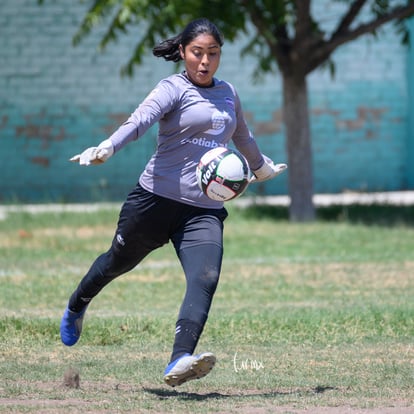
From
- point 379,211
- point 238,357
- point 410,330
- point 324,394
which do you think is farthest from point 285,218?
point 324,394

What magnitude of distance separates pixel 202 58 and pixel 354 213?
12.6 m

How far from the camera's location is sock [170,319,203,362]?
236 inches

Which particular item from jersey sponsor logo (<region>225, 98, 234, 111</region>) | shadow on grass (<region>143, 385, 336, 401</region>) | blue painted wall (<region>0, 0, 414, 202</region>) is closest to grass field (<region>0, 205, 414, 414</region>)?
shadow on grass (<region>143, 385, 336, 401</region>)

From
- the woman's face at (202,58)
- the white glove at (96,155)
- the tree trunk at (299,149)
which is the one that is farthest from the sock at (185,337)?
the tree trunk at (299,149)

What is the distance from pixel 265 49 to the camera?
73.3 feet

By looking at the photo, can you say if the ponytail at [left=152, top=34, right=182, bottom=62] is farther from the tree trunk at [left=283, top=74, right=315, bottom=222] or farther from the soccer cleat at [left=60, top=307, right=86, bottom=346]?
the tree trunk at [left=283, top=74, right=315, bottom=222]

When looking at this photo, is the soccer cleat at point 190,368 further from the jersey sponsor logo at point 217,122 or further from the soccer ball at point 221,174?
the jersey sponsor logo at point 217,122

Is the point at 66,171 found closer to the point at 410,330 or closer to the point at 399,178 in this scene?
the point at 399,178

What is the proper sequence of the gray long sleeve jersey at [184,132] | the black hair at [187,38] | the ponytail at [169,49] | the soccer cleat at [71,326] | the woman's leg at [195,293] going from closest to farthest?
the woman's leg at [195,293], the gray long sleeve jersey at [184,132], the black hair at [187,38], the ponytail at [169,49], the soccer cleat at [71,326]

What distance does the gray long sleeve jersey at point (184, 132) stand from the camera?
6371mm

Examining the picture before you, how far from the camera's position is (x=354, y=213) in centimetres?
1870

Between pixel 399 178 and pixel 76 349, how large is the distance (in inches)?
689

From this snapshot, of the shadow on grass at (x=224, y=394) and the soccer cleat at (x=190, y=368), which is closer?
the soccer cleat at (x=190, y=368)

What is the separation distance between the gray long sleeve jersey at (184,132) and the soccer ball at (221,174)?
0.13 meters
